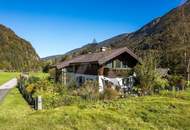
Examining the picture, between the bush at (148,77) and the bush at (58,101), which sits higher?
the bush at (148,77)

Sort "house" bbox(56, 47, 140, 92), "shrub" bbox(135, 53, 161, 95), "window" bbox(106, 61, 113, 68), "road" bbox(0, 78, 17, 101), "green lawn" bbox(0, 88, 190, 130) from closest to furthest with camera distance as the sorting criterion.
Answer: "green lawn" bbox(0, 88, 190, 130) < "shrub" bbox(135, 53, 161, 95) < "road" bbox(0, 78, 17, 101) < "house" bbox(56, 47, 140, 92) < "window" bbox(106, 61, 113, 68)

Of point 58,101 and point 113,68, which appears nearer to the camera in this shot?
point 58,101

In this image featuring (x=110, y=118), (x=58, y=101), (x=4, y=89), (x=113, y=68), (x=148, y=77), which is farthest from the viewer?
(x=4, y=89)

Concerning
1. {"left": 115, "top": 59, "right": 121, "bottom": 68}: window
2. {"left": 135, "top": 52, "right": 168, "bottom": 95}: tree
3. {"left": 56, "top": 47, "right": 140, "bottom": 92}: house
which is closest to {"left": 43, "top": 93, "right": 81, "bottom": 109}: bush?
{"left": 135, "top": 52, "right": 168, "bottom": 95}: tree

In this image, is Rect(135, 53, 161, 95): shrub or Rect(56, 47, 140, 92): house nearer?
Rect(135, 53, 161, 95): shrub

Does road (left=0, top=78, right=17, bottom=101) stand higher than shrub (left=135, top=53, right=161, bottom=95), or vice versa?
shrub (left=135, top=53, right=161, bottom=95)

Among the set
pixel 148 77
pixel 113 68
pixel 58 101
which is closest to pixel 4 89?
pixel 113 68

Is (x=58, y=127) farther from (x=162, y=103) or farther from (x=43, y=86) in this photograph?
(x=43, y=86)

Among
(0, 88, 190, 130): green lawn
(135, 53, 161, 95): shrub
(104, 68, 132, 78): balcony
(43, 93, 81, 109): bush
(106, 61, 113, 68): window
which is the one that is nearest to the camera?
(0, 88, 190, 130): green lawn

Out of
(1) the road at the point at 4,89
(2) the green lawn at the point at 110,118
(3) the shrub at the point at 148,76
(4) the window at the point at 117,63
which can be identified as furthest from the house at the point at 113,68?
(2) the green lawn at the point at 110,118

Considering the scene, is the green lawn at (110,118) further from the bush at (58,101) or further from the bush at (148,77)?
the bush at (148,77)

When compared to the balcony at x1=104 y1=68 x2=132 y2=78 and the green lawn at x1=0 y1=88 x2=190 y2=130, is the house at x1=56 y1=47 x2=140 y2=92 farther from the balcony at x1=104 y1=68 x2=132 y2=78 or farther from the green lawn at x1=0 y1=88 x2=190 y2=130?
the green lawn at x1=0 y1=88 x2=190 y2=130

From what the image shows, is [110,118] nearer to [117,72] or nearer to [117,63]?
[117,72]

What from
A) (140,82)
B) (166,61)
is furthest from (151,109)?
(166,61)
